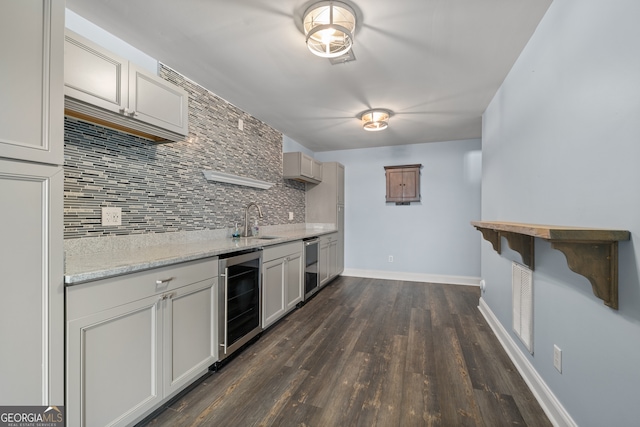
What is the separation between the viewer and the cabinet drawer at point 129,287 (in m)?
1.16

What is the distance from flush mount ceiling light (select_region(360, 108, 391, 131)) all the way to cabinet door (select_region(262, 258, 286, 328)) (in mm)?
1921

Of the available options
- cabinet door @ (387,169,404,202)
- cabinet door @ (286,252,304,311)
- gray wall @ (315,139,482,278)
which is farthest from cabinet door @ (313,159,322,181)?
cabinet door @ (286,252,304,311)

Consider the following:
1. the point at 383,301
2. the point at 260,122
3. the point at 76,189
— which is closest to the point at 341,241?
the point at 383,301

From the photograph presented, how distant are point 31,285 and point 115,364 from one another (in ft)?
1.76

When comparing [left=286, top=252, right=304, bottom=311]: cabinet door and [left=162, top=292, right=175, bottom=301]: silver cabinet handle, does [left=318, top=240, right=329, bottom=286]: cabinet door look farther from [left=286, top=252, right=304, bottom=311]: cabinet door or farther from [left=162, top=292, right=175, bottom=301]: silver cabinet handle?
[left=162, top=292, right=175, bottom=301]: silver cabinet handle

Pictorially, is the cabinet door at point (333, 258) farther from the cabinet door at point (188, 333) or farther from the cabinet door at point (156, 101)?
the cabinet door at point (156, 101)

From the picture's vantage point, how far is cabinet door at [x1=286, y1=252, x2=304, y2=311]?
9.77ft

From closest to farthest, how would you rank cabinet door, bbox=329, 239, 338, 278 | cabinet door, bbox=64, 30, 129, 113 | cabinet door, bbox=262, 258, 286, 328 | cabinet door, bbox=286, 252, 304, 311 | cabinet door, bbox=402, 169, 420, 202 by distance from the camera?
cabinet door, bbox=64, 30, 129, 113
cabinet door, bbox=262, 258, 286, 328
cabinet door, bbox=286, 252, 304, 311
cabinet door, bbox=329, 239, 338, 278
cabinet door, bbox=402, 169, 420, 202

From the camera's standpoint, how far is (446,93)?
9.04ft

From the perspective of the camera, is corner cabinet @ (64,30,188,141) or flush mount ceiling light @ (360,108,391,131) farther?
flush mount ceiling light @ (360,108,391,131)

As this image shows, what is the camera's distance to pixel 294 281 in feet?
10.2

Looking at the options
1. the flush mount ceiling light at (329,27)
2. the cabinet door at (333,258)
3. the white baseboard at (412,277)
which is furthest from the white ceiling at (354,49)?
the white baseboard at (412,277)

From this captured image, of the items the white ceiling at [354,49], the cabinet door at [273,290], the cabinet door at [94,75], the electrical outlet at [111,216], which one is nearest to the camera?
the cabinet door at [94,75]

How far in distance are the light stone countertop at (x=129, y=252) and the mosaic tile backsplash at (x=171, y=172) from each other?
0.06 meters
